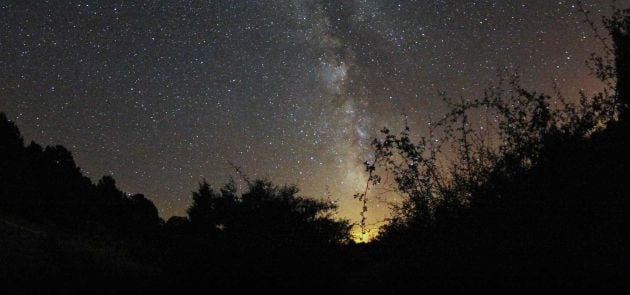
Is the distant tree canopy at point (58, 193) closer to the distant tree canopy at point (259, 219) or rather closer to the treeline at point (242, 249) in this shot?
the treeline at point (242, 249)

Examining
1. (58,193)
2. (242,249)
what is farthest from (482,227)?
(58,193)

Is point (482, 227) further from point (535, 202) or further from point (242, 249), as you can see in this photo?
point (242, 249)

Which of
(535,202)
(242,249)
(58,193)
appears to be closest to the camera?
(535,202)

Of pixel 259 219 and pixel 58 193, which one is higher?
pixel 58 193

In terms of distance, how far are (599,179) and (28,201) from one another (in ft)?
100

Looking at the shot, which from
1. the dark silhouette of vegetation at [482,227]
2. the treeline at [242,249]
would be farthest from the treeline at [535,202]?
the treeline at [242,249]

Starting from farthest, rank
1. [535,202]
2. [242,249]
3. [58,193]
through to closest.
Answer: [58,193], [242,249], [535,202]

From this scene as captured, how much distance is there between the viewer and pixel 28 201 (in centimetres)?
2650

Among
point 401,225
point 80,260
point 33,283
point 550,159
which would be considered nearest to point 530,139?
point 550,159

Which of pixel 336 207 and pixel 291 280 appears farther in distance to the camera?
pixel 336 207

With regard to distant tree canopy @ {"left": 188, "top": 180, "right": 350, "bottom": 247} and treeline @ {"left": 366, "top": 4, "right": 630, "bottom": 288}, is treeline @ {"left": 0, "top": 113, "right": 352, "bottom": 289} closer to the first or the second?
distant tree canopy @ {"left": 188, "top": 180, "right": 350, "bottom": 247}

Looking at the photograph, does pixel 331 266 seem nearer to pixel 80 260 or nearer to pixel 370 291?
pixel 370 291

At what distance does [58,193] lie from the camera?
1186 inches

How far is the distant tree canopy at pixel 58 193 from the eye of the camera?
1052 inches
